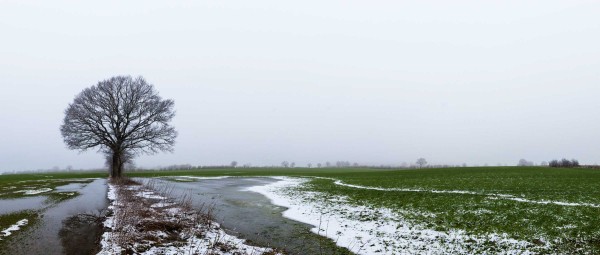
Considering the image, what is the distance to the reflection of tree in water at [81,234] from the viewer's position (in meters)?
10.6

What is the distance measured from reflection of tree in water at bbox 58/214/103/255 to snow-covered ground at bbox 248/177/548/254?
873cm

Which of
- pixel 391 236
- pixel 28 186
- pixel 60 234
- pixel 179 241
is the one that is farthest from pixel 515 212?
pixel 28 186

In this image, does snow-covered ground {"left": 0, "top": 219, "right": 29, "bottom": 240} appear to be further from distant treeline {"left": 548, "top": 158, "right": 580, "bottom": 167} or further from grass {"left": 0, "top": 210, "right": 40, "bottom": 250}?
distant treeline {"left": 548, "top": 158, "right": 580, "bottom": 167}

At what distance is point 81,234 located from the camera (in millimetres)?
12523

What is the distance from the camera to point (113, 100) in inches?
1907

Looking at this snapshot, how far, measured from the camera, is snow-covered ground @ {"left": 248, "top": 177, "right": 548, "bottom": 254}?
1198cm

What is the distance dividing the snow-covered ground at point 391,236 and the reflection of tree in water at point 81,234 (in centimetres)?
873

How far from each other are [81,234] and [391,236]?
12.7m

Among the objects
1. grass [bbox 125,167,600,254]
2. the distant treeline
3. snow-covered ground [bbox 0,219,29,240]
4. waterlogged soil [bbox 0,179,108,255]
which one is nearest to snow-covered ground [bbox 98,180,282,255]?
waterlogged soil [bbox 0,179,108,255]

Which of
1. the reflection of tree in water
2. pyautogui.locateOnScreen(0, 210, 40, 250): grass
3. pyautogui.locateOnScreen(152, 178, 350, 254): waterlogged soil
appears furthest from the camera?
pyautogui.locateOnScreen(0, 210, 40, 250): grass

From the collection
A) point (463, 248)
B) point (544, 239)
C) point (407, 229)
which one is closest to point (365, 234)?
point (407, 229)

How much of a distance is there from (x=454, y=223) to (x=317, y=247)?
7.38 metres

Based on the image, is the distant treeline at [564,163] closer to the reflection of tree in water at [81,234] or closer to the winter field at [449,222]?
the winter field at [449,222]

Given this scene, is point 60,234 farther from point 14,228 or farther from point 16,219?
point 16,219
